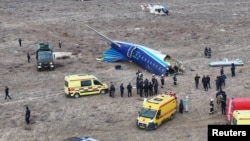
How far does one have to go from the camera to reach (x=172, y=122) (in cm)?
3080

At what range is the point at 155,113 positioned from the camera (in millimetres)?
29453

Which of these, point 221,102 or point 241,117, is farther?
point 221,102

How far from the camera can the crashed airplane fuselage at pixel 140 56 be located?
41250mm

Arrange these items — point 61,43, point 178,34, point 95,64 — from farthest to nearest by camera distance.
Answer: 1. point 178,34
2. point 61,43
3. point 95,64

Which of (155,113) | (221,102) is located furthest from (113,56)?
(155,113)

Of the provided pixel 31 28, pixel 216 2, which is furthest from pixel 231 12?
pixel 31 28

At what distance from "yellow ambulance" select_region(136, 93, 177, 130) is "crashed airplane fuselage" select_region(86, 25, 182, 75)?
10.2 metres

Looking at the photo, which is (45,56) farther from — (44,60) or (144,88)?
(144,88)

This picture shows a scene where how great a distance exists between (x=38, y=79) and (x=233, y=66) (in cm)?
1564

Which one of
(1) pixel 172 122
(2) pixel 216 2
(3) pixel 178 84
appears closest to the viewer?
(1) pixel 172 122

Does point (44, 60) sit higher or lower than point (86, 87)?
higher

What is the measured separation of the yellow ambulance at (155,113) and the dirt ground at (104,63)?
1.51 feet

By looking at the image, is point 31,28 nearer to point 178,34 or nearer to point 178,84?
point 178,34

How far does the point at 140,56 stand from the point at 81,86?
9.41 metres
